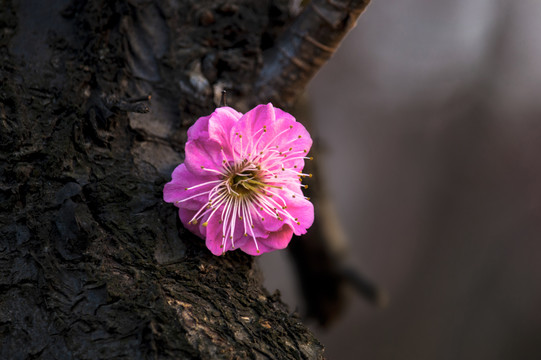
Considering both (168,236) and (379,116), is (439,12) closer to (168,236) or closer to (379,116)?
(379,116)

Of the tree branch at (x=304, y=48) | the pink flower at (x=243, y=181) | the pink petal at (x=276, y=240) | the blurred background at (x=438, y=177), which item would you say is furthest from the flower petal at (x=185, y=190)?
the blurred background at (x=438, y=177)

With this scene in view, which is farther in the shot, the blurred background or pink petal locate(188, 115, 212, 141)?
the blurred background

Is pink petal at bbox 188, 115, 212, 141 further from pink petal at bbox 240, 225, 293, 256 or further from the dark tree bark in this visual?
pink petal at bbox 240, 225, 293, 256

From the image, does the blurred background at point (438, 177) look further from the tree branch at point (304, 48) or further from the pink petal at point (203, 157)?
the pink petal at point (203, 157)

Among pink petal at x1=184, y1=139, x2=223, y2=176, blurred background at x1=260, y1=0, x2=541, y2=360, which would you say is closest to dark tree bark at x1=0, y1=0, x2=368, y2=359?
pink petal at x1=184, y1=139, x2=223, y2=176

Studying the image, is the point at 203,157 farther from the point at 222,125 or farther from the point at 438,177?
the point at 438,177

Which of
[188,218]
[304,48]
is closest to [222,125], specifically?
[188,218]
